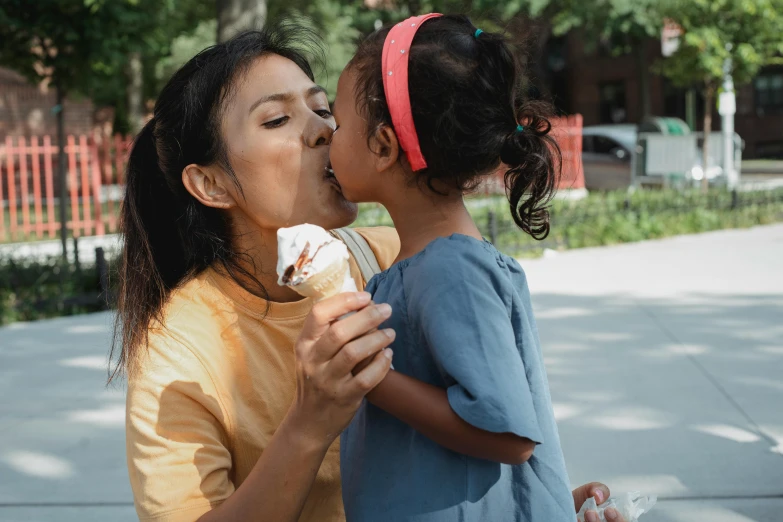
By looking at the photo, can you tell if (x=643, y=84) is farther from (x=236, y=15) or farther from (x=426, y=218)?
(x=426, y=218)

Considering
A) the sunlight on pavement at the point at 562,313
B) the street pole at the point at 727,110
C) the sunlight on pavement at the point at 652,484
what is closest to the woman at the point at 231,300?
the sunlight on pavement at the point at 652,484

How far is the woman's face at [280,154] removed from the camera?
6.31ft

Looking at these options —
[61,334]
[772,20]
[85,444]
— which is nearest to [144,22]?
[61,334]

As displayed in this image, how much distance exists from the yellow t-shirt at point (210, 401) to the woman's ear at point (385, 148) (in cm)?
46

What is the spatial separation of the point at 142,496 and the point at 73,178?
11825 mm

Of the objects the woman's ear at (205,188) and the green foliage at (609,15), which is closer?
the woman's ear at (205,188)

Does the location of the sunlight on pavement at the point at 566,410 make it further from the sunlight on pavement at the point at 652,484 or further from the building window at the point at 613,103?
the building window at the point at 613,103

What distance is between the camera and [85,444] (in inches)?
182

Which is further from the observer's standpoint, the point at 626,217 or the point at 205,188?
the point at 626,217

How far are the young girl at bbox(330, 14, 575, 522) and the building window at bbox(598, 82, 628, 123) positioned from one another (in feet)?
120

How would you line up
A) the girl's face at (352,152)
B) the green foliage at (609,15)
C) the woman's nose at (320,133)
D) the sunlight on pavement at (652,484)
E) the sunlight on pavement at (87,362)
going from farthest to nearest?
the green foliage at (609,15) < the sunlight on pavement at (87,362) < the sunlight on pavement at (652,484) < the woman's nose at (320,133) < the girl's face at (352,152)

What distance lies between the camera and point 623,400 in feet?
16.2

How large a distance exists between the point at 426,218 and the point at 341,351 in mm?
335

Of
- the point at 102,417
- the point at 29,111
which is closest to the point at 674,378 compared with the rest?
the point at 102,417
